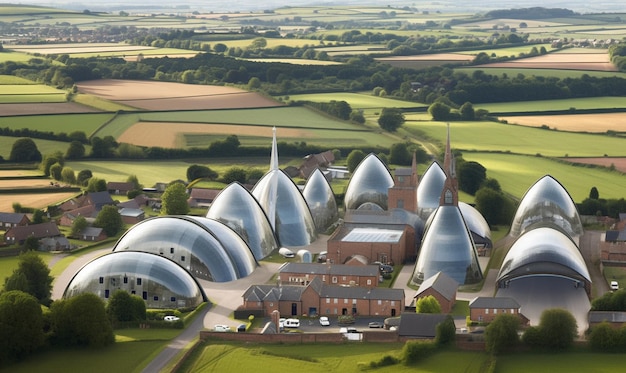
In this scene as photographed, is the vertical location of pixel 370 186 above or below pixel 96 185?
above

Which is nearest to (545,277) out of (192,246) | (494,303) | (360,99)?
(494,303)

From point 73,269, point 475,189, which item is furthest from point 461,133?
point 73,269

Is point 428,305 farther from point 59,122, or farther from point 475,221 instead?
point 59,122

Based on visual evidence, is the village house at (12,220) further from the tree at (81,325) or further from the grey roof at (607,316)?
the grey roof at (607,316)

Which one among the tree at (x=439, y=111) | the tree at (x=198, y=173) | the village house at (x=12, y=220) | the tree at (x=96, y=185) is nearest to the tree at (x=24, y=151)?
the tree at (x=96, y=185)

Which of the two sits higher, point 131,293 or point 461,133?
point 461,133

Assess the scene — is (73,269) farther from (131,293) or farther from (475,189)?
(475,189)
